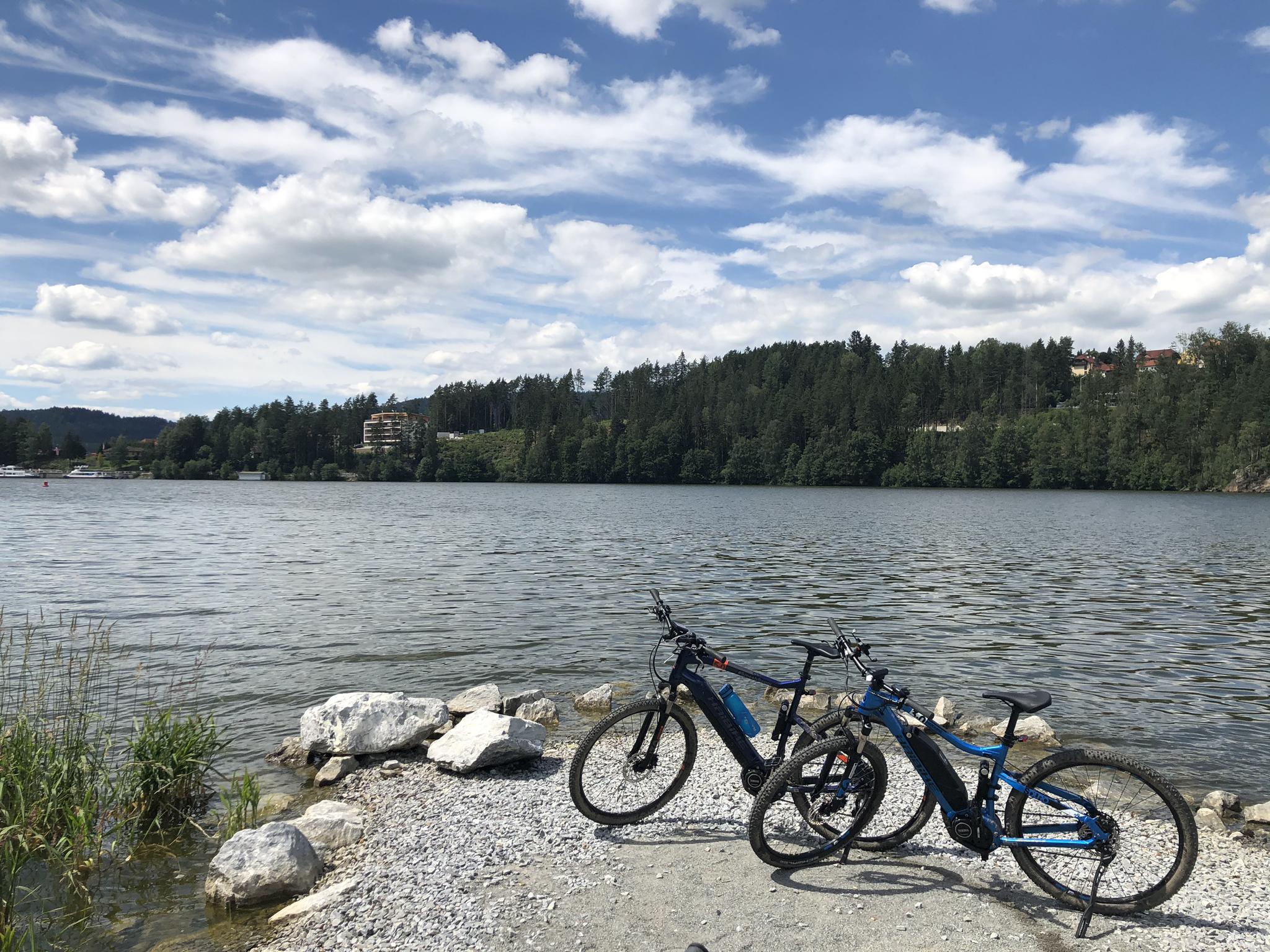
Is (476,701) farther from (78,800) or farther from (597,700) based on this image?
(78,800)

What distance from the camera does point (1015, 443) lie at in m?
162

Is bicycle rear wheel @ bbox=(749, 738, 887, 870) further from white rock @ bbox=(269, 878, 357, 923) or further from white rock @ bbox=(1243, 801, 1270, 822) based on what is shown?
white rock @ bbox=(1243, 801, 1270, 822)

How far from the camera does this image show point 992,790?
6773 mm

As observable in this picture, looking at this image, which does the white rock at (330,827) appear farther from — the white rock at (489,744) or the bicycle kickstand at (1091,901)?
the bicycle kickstand at (1091,901)

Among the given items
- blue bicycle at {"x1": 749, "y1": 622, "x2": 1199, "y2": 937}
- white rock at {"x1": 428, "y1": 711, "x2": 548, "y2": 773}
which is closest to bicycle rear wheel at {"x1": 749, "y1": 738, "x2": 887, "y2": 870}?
blue bicycle at {"x1": 749, "y1": 622, "x2": 1199, "y2": 937}

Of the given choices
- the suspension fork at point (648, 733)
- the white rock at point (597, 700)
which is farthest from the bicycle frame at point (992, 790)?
the white rock at point (597, 700)

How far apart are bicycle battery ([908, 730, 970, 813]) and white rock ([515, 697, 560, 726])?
7808 mm

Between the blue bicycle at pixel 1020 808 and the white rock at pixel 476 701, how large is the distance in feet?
23.8

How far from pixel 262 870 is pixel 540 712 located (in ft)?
21.5

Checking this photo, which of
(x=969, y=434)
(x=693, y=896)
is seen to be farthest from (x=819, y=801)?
(x=969, y=434)

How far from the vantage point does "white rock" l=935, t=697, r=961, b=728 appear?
44.0ft

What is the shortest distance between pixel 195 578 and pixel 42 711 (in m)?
24.4

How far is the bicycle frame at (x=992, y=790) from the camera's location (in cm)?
648

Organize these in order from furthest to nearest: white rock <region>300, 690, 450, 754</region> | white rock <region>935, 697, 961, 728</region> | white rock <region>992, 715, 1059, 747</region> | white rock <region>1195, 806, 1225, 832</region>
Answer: white rock <region>935, 697, 961, 728</region>, white rock <region>992, 715, 1059, 747</region>, white rock <region>300, 690, 450, 754</region>, white rock <region>1195, 806, 1225, 832</region>
